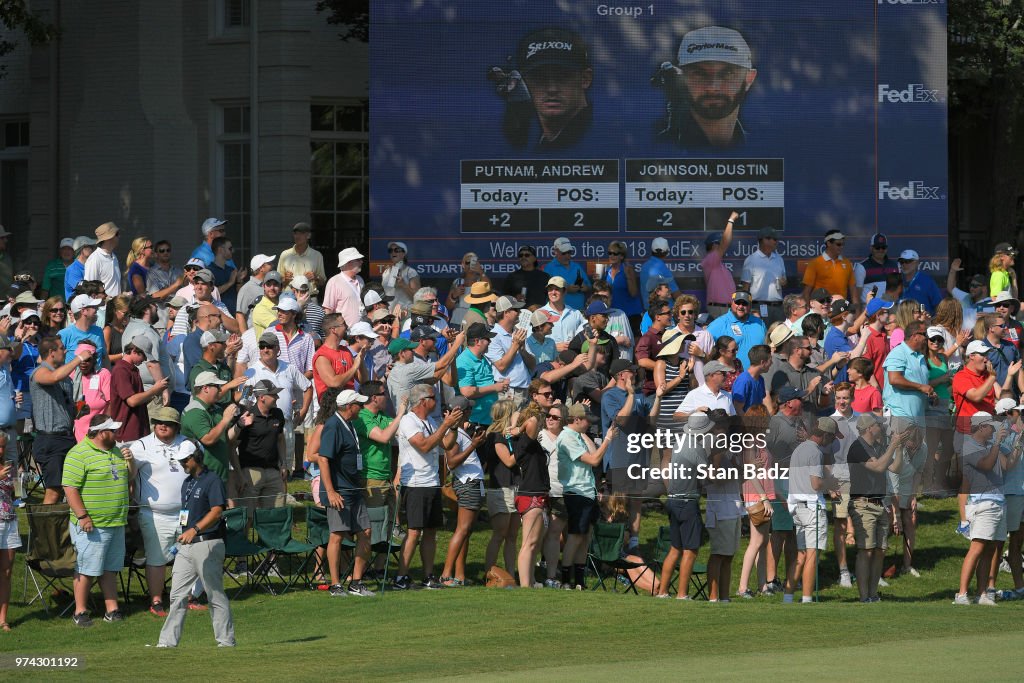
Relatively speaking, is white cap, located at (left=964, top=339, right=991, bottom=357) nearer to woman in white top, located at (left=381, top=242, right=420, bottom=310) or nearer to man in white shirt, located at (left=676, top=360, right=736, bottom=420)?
man in white shirt, located at (left=676, top=360, right=736, bottom=420)

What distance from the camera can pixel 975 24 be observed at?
2642 centimetres

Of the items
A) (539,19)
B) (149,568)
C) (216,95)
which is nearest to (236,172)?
(216,95)

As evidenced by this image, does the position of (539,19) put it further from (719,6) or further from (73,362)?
(73,362)

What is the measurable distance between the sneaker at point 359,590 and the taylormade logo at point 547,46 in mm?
8707

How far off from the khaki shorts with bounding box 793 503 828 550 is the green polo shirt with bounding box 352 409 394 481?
364cm

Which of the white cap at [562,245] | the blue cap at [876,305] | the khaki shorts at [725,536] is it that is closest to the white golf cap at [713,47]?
the white cap at [562,245]

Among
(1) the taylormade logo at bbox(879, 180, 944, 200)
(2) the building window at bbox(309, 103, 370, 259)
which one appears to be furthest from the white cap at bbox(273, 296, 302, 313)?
(2) the building window at bbox(309, 103, 370, 259)

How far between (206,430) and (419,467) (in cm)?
188

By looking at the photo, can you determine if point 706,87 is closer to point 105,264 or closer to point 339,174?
point 339,174

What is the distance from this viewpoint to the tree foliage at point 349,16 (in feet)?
84.1

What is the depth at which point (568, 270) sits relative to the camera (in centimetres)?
2030

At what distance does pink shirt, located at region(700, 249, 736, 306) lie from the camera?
20625 millimetres

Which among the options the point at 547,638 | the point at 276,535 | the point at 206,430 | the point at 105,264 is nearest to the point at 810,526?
the point at 547,638

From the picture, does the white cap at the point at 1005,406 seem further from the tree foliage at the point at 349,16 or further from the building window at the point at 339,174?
the tree foliage at the point at 349,16
